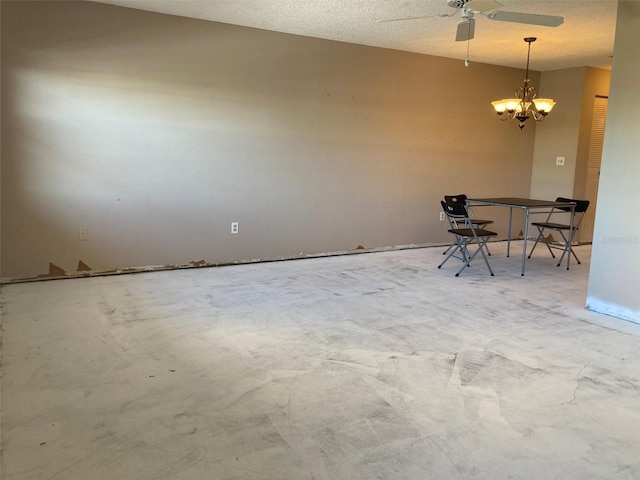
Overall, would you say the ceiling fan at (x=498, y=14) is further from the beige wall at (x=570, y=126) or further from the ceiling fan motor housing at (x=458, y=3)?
the beige wall at (x=570, y=126)

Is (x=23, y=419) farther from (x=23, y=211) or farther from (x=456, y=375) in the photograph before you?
(x=23, y=211)

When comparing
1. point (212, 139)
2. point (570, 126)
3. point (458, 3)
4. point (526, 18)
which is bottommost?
point (212, 139)

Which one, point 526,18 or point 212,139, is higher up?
point 526,18

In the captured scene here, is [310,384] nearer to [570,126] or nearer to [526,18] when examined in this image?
[526,18]

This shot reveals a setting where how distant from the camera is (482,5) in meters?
3.14

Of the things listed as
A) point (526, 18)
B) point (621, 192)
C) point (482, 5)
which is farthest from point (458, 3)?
point (621, 192)

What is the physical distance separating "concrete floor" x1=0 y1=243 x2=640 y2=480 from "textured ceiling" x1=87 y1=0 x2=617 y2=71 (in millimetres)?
2201

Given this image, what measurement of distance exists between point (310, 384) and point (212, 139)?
9.71ft

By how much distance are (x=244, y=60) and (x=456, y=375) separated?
351 centimetres

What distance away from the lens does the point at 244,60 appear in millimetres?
4695

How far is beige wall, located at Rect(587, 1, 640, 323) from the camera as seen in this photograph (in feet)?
10.9

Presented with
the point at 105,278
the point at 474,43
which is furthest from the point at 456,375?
the point at 474,43

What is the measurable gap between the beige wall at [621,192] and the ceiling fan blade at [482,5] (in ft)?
3.02

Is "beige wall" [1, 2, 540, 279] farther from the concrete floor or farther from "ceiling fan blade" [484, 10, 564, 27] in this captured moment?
"ceiling fan blade" [484, 10, 564, 27]
